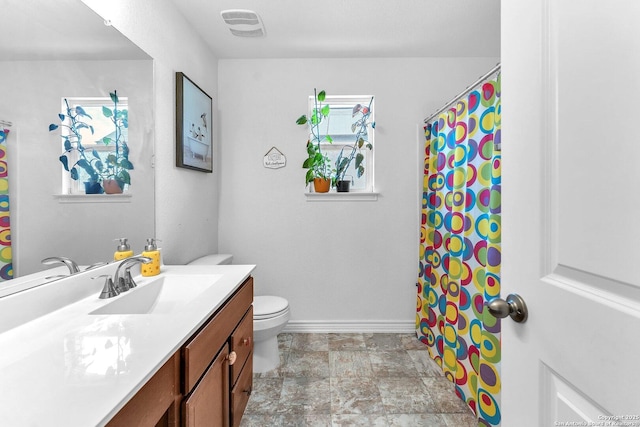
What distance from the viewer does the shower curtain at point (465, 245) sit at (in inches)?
55.5

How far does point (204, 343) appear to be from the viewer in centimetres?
90

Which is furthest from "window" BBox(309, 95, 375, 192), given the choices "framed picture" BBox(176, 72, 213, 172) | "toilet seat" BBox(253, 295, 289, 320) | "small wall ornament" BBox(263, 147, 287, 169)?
"toilet seat" BBox(253, 295, 289, 320)

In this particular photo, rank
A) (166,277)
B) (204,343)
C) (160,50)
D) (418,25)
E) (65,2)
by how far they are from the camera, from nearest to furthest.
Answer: (204,343) < (65,2) < (166,277) < (160,50) < (418,25)

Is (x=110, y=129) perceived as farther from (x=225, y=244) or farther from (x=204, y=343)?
(x=225, y=244)

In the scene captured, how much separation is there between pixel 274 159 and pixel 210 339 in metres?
1.76

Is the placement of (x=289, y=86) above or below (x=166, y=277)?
above

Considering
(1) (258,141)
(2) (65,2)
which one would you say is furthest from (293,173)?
(2) (65,2)

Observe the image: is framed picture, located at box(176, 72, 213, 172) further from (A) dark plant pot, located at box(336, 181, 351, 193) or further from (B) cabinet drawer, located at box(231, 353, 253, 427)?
(B) cabinet drawer, located at box(231, 353, 253, 427)

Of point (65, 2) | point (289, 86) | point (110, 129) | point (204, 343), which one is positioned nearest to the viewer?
point (204, 343)

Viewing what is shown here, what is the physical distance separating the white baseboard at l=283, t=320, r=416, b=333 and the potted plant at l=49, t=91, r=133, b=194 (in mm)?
1772

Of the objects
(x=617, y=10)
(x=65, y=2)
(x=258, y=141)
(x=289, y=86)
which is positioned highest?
(x=289, y=86)

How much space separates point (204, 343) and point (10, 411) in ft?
1.53

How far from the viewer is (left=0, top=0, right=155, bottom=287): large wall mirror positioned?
0.88m

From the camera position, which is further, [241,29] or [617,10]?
[241,29]
